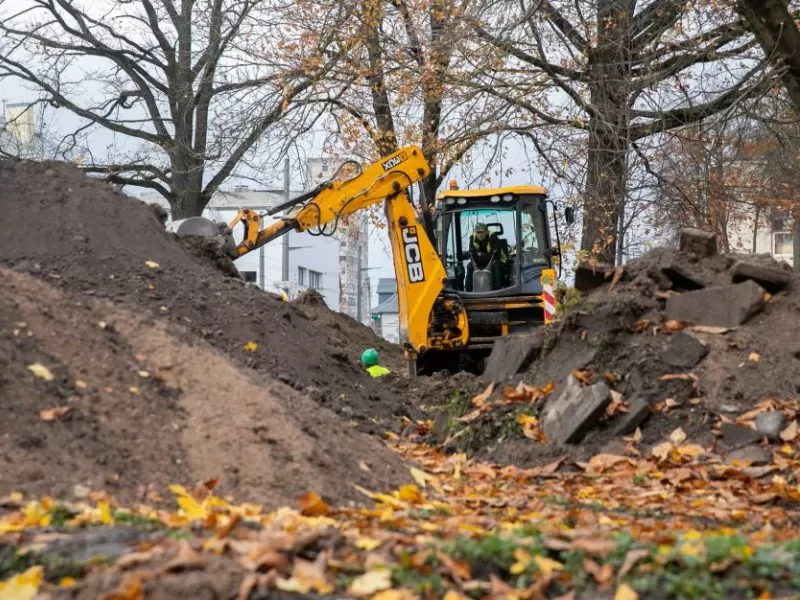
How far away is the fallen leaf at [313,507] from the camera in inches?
229

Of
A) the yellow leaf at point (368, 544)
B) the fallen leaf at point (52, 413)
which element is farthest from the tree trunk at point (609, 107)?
the yellow leaf at point (368, 544)

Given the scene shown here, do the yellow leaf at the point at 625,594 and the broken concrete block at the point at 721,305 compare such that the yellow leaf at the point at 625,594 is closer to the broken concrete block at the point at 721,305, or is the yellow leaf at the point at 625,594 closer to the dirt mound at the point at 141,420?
the dirt mound at the point at 141,420

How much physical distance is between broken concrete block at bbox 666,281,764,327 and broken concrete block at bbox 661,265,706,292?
0.42 m

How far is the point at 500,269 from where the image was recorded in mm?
15164

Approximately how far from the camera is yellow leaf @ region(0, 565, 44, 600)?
3.78 metres

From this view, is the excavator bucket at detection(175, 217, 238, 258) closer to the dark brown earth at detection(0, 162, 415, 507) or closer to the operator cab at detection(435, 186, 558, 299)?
the dark brown earth at detection(0, 162, 415, 507)

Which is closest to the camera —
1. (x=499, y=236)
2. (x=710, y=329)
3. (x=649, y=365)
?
(x=649, y=365)

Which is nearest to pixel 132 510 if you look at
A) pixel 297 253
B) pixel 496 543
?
pixel 496 543

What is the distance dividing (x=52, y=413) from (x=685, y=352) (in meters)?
5.42

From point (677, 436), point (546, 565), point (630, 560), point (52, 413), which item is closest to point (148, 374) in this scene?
point (52, 413)

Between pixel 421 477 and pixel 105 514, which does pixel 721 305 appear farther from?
pixel 105 514

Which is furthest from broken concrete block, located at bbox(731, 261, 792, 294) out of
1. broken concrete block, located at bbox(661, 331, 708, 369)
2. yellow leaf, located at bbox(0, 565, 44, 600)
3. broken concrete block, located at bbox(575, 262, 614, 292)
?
yellow leaf, located at bbox(0, 565, 44, 600)

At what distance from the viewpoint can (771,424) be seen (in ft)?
27.7

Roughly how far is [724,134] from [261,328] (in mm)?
6898
